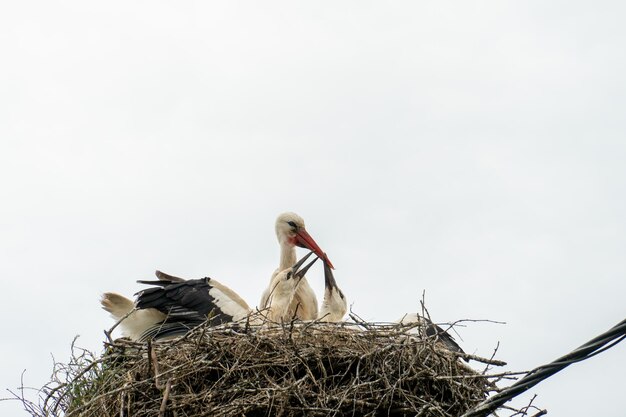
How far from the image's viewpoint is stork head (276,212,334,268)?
7.61 metres

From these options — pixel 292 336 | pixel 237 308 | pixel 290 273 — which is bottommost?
pixel 292 336

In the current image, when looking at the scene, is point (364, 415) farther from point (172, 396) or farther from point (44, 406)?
point (44, 406)

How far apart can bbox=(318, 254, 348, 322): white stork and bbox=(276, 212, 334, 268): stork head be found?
88cm

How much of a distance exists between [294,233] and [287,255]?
169 mm

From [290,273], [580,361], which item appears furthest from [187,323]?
[580,361]

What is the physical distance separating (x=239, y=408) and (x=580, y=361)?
79.6 inches

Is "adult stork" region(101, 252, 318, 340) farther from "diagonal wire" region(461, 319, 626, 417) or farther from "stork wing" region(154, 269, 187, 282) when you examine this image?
"diagonal wire" region(461, 319, 626, 417)

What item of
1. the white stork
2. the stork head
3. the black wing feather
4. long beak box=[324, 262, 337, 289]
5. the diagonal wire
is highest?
the stork head

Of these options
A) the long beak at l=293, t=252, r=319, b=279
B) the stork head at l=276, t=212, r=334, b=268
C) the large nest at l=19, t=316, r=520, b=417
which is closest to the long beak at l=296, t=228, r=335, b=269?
the stork head at l=276, t=212, r=334, b=268

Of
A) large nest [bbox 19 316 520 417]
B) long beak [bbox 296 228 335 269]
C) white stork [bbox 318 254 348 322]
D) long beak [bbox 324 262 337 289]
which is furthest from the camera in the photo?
long beak [bbox 296 228 335 269]

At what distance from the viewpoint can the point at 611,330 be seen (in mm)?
2840

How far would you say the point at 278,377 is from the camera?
16.2 feet

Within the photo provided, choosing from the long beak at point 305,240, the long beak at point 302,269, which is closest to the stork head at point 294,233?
the long beak at point 305,240

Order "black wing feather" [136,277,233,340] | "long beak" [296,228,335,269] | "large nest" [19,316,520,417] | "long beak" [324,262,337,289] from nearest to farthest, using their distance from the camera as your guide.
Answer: "large nest" [19,316,520,417]
"black wing feather" [136,277,233,340]
"long beak" [324,262,337,289]
"long beak" [296,228,335,269]
